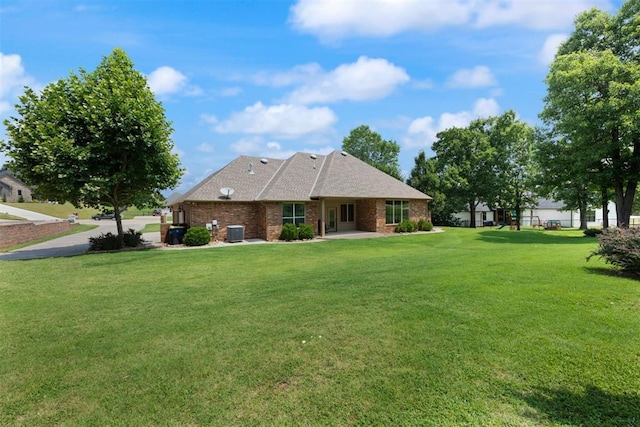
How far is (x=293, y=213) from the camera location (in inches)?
816

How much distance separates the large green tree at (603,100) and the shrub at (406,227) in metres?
10.7

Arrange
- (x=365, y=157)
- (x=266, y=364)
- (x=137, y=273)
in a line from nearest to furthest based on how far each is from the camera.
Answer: (x=266, y=364) < (x=137, y=273) < (x=365, y=157)

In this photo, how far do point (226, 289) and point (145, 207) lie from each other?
1234cm

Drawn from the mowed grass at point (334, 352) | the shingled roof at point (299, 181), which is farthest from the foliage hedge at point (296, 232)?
the mowed grass at point (334, 352)

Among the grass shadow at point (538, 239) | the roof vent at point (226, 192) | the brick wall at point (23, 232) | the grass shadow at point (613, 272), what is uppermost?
the roof vent at point (226, 192)

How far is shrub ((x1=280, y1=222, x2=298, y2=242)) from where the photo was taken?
63.0ft

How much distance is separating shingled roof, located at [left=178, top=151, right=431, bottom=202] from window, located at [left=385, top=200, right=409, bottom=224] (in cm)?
68

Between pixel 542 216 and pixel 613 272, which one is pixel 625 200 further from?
pixel 542 216

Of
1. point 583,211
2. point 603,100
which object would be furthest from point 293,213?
point 583,211

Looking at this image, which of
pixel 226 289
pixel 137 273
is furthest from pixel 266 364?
pixel 137 273

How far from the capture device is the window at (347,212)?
24.8 meters

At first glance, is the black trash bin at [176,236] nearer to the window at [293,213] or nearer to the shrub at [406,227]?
the window at [293,213]

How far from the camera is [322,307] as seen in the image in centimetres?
570

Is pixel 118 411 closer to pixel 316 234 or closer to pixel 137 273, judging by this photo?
pixel 137 273
